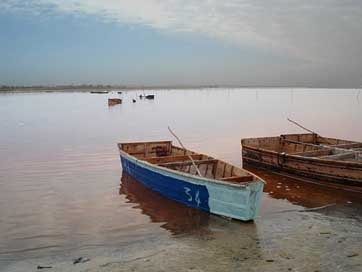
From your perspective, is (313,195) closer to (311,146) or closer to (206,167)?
(206,167)

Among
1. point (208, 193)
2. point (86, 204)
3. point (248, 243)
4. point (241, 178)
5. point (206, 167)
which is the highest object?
point (241, 178)

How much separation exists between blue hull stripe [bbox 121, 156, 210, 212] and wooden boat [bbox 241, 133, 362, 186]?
5.34 m

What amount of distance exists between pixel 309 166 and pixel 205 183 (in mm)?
5713

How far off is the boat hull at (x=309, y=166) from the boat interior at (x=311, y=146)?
56 cm

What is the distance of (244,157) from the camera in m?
17.8

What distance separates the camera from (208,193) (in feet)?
33.3

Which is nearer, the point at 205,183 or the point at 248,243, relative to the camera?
the point at 248,243

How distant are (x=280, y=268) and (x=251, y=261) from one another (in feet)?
1.91

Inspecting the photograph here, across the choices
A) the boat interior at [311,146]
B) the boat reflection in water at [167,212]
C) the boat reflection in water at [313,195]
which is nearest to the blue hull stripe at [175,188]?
the boat reflection in water at [167,212]

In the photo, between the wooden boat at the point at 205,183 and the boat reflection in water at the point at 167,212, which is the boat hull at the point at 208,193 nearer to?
the wooden boat at the point at 205,183

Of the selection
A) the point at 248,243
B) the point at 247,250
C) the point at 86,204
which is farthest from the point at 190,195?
the point at 86,204

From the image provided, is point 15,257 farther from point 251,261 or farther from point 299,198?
point 299,198

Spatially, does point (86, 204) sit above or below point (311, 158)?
below

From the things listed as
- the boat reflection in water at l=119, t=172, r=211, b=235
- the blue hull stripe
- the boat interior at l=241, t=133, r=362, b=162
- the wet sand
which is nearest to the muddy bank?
the wet sand
